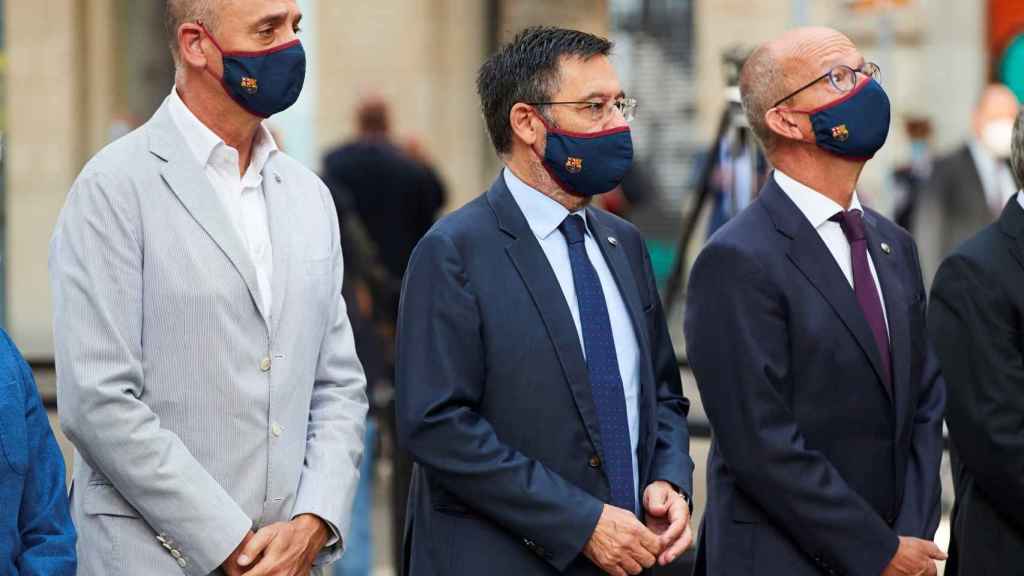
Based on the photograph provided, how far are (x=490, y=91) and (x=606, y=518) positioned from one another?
107 centimetres

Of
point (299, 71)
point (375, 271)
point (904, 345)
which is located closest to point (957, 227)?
point (375, 271)

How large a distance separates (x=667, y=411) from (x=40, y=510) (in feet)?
4.97

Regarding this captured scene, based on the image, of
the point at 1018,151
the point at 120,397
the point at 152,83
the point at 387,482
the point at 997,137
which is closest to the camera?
the point at 120,397

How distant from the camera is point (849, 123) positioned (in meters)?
4.43

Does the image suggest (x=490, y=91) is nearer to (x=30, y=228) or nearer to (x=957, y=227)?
(x=957, y=227)

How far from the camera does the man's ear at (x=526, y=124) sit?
4293 millimetres

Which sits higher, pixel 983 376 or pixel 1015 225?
pixel 1015 225

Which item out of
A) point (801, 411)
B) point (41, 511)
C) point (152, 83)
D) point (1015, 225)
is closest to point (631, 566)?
point (801, 411)

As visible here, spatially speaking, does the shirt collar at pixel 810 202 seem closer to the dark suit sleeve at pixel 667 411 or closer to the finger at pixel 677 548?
the dark suit sleeve at pixel 667 411

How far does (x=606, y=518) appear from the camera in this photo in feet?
13.2

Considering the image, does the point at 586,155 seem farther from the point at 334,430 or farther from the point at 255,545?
the point at 255,545

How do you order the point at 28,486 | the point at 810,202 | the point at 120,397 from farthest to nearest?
the point at 810,202 < the point at 120,397 < the point at 28,486

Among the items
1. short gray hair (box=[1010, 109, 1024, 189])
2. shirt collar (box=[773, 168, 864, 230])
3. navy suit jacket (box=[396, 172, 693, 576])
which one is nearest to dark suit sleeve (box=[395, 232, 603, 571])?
navy suit jacket (box=[396, 172, 693, 576])

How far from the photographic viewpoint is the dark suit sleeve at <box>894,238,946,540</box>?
4352 mm
